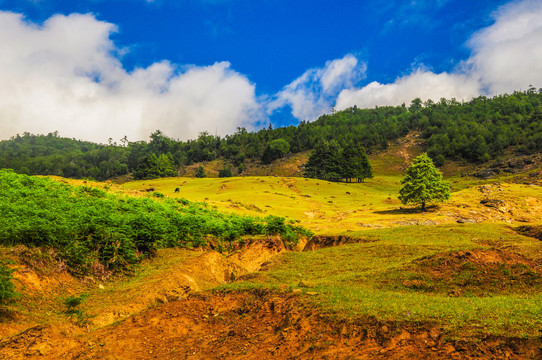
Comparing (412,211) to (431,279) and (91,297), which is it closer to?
(431,279)

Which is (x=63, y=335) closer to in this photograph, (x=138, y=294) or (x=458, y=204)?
Result: (x=138, y=294)

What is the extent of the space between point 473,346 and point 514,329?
1.20 m

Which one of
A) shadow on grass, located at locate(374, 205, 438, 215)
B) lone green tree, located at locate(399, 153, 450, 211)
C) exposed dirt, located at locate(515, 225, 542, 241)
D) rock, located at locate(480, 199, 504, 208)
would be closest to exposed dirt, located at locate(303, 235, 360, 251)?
exposed dirt, located at locate(515, 225, 542, 241)

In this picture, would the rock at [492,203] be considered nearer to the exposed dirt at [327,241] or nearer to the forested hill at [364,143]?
the exposed dirt at [327,241]

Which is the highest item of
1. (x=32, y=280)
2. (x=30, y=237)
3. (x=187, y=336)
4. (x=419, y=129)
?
(x=419, y=129)

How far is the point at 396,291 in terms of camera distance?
12.7 meters

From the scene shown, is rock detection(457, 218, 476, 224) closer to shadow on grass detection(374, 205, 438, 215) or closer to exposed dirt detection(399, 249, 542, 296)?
shadow on grass detection(374, 205, 438, 215)

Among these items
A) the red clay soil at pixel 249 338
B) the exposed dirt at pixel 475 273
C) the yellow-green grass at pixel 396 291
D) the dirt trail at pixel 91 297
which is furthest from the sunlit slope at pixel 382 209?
the red clay soil at pixel 249 338

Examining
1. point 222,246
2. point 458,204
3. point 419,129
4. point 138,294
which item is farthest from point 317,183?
point 419,129

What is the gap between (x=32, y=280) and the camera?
1311 cm

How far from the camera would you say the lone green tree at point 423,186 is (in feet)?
159

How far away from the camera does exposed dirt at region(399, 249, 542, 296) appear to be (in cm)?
1205

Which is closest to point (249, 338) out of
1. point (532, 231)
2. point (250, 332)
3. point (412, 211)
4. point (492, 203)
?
point (250, 332)

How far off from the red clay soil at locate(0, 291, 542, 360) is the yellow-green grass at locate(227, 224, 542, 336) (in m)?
0.53
